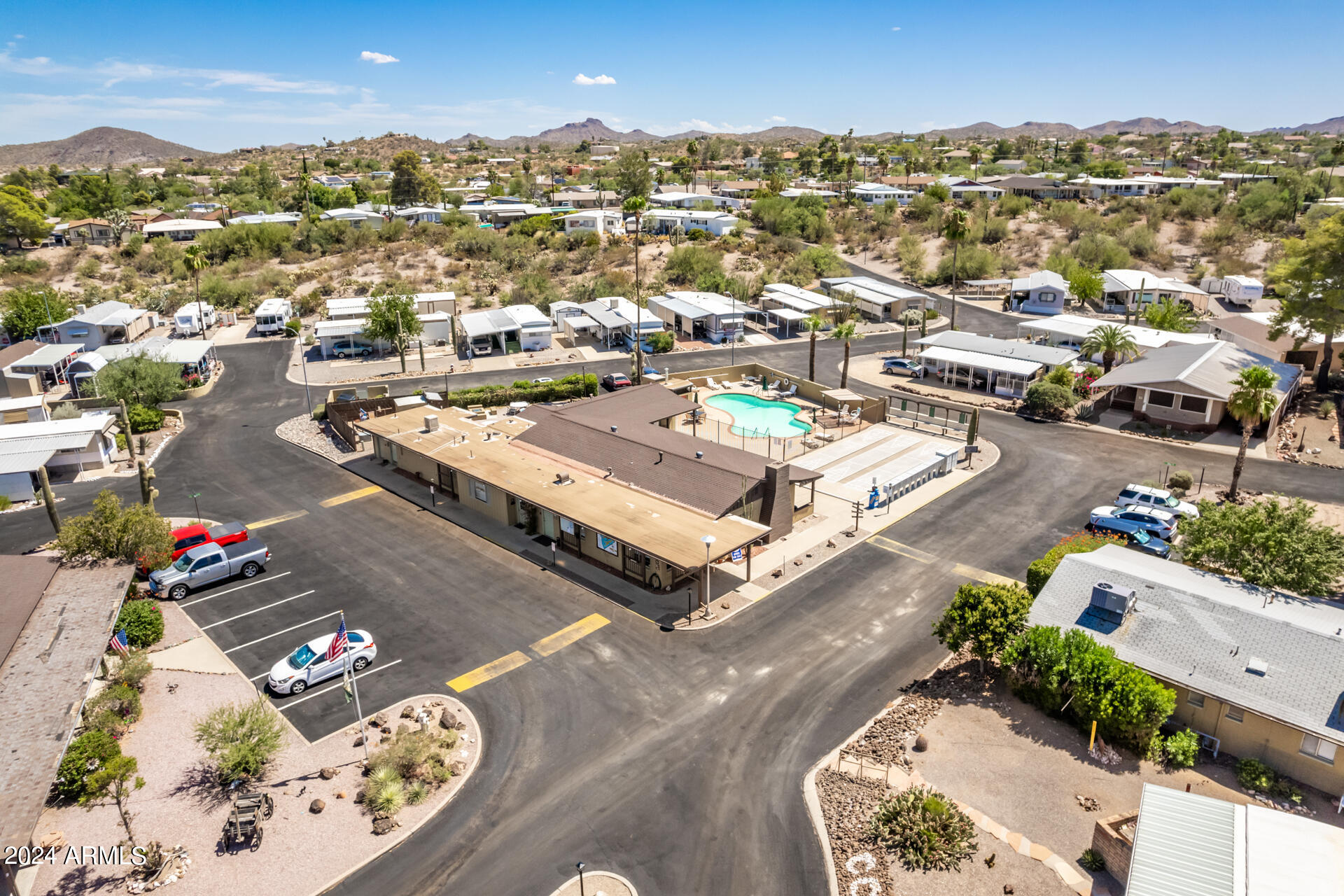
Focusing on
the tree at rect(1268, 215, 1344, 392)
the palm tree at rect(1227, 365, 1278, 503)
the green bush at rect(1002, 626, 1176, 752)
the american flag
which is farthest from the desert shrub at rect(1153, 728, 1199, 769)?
the tree at rect(1268, 215, 1344, 392)

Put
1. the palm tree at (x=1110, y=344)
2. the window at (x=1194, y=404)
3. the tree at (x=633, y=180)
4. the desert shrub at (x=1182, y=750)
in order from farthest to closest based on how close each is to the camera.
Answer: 1. the tree at (x=633, y=180)
2. the palm tree at (x=1110, y=344)
3. the window at (x=1194, y=404)
4. the desert shrub at (x=1182, y=750)

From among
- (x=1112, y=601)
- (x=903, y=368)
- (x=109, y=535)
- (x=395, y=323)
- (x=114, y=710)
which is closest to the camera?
(x=114, y=710)

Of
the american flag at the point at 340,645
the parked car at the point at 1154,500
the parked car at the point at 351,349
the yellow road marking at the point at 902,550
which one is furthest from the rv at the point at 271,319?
the parked car at the point at 1154,500

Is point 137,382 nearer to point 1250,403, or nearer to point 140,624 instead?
point 140,624

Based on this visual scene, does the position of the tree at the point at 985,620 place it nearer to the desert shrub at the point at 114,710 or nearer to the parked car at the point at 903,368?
the desert shrub at the point at 114,710

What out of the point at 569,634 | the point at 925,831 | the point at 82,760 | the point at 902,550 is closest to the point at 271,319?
the point at 569,634

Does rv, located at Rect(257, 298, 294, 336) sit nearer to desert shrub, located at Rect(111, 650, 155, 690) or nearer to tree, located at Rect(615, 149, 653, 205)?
desert shrub, located at Rect(111, 650, 155, 690)
